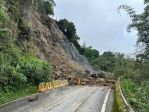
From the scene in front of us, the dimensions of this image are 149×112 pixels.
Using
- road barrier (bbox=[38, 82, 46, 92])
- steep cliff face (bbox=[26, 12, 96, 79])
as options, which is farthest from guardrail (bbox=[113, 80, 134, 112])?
steep cliff face (bbox=[26, 12, 96, 79])

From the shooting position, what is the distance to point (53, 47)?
37.5 m

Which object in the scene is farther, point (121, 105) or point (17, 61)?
point (17, 61)

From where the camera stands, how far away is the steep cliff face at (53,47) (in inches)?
1226

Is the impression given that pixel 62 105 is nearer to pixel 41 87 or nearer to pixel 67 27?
pixel 41 87

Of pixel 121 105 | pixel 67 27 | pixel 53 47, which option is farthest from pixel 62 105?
pixel 67 27

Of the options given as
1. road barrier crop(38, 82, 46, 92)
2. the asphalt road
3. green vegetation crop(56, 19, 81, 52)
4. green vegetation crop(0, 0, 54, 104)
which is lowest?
the asphalt road

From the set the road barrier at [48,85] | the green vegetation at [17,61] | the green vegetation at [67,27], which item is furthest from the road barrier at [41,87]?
the green vegetation at [67,27]

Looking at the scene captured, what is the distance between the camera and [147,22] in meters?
13.2

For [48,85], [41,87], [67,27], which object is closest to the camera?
[41,87]

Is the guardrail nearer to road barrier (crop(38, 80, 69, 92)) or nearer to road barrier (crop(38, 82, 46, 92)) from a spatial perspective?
road barrier (crop(38, 82, 46, 92))

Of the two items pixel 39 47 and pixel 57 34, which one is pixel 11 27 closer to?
pixel 39 47

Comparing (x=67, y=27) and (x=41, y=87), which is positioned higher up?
(x=67, y=27)

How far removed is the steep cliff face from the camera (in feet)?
102

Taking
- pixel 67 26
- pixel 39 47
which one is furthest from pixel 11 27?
pixel 67 26
